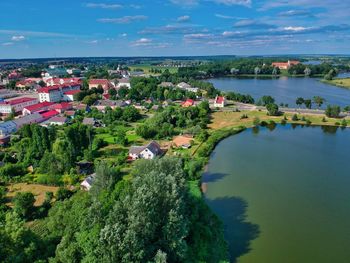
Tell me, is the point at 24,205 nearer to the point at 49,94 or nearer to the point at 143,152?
the point at 143,152

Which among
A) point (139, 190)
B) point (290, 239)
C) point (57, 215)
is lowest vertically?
point (290, 239)

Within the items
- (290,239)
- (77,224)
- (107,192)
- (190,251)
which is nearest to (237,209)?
(290,239)

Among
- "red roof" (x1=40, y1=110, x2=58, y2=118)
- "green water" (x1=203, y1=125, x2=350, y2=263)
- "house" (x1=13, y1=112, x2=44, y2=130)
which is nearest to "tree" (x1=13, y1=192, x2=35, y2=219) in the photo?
"green water" (x1=203, y1=125, x2=350, y2=263)

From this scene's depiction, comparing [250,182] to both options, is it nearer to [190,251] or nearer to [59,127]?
[190,251]

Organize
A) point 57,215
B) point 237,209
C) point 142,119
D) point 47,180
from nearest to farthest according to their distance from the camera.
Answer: point 57,215
point 237,209
point 47,180
point 142,119

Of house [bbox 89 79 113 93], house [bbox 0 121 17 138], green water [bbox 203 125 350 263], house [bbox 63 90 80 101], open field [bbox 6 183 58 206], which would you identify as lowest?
open field [bbox 6 183 58 206]

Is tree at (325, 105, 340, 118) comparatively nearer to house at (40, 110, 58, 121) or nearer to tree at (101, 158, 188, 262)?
tree at (101, 158, 188, 262)
